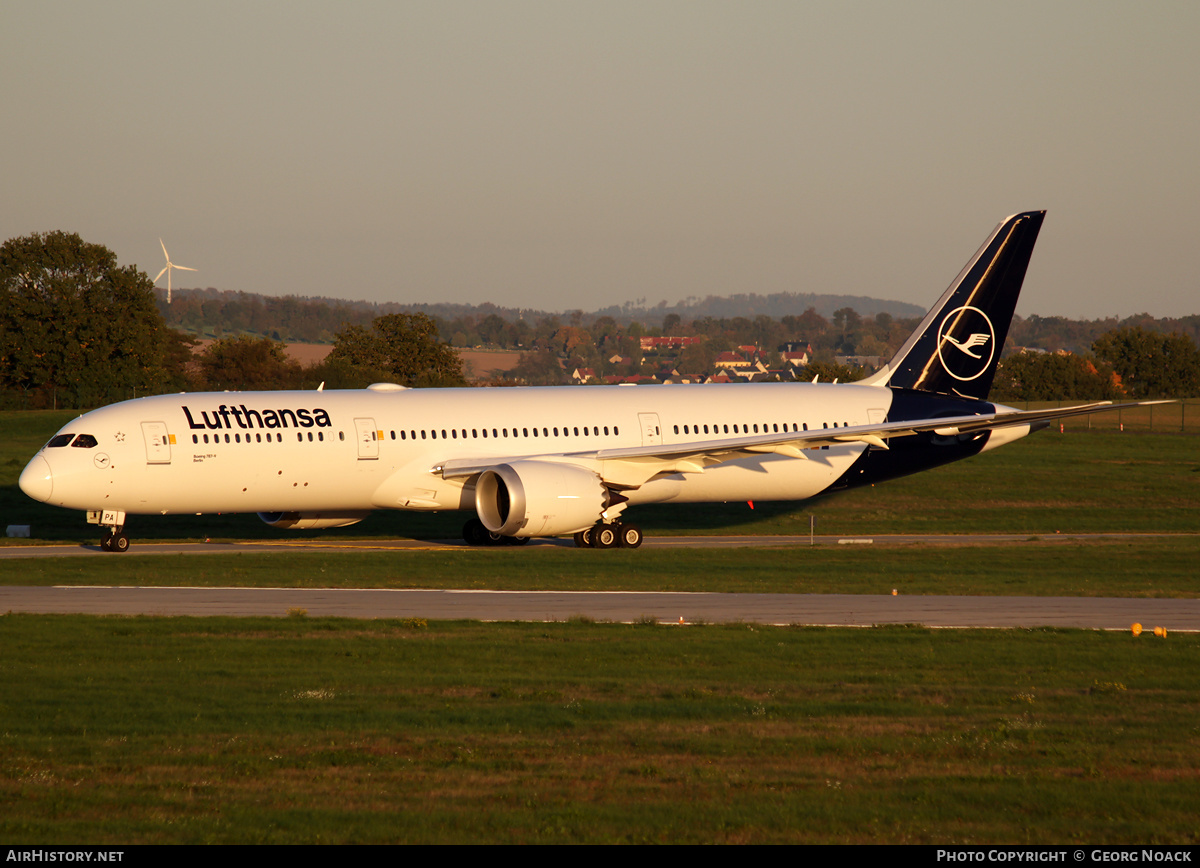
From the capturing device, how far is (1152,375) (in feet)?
477

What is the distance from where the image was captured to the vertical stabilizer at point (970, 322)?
135 feet

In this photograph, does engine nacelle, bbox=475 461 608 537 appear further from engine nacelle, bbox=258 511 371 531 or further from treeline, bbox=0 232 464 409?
treeline, bbox=0 232 464 409

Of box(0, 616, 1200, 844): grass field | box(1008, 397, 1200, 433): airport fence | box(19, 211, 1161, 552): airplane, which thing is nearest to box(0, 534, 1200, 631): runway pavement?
box(0, 616, 1200, 844): grass field

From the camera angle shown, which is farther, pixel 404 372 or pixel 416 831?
pixel 404 372

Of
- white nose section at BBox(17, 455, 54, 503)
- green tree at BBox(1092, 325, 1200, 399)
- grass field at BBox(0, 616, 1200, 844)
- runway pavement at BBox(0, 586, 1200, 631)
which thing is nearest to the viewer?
grass field at BBox(0, 616, 1200, 844)

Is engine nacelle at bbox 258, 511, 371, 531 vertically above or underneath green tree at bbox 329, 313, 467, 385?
underneath

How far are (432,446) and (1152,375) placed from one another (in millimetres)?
129169

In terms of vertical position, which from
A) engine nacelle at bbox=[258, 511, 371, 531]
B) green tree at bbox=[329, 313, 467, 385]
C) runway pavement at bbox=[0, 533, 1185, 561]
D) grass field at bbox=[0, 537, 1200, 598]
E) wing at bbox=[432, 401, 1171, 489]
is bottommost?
Result: runway pavement at bbox=[0, 533, 1185, 561]

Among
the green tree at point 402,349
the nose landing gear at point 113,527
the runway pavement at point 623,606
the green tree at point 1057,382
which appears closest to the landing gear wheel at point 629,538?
the runway pavement at point 623,606

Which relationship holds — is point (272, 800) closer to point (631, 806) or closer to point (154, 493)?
point (631, 806)

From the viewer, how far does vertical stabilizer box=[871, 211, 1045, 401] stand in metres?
41.0

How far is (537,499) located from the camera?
3244 cm

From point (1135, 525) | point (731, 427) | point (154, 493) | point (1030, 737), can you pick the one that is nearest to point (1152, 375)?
point (1135, 525)

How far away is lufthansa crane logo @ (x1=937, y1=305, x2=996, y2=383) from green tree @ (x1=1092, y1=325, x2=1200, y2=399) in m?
107
